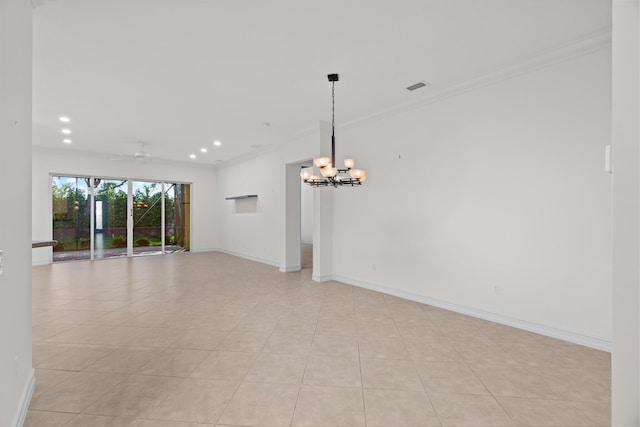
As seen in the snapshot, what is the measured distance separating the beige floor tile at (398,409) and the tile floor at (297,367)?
0.4 inches

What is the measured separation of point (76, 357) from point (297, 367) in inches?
85.4

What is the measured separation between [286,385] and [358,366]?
69 centimetres

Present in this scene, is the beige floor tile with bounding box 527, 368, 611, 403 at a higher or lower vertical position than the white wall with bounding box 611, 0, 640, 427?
lower

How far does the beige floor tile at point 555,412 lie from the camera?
1.93m

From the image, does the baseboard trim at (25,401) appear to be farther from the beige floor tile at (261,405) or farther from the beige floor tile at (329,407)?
the beige floor tile at (329,407)

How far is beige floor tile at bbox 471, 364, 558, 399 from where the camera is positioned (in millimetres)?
2250

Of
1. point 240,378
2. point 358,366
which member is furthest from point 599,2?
point 240,378

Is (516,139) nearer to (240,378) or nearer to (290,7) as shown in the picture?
(290,7)

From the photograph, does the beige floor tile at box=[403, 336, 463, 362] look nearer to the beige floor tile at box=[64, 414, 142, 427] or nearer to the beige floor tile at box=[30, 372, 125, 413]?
the beige floor tile at box=[64, 414, 142, 427]

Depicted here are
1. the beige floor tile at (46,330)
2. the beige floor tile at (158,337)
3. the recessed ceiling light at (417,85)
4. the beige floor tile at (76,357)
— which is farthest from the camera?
the recessed ceiling light at (417,85)

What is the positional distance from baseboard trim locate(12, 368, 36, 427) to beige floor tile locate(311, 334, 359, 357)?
2.13m

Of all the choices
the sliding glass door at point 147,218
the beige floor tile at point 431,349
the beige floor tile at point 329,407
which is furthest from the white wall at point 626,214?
the sliding glass door at point 147,218

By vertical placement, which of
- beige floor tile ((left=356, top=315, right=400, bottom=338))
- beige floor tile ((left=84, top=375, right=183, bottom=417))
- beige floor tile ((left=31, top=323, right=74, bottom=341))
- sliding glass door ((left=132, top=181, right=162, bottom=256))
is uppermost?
sliding glass door ((left=132, top=181, right=162, bottom=256))

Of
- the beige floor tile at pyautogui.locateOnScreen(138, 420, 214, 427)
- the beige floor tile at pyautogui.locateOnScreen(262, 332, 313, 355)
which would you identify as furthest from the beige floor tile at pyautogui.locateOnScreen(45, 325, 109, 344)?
the beige floor tile at pyautogui.locateOnScreen(262, 332, 313, 355)
